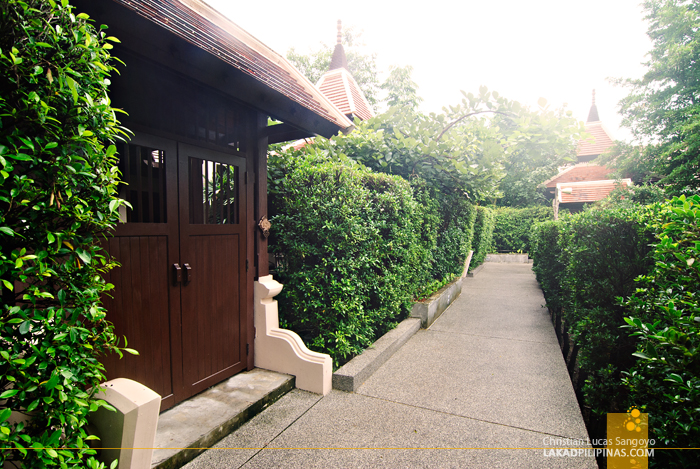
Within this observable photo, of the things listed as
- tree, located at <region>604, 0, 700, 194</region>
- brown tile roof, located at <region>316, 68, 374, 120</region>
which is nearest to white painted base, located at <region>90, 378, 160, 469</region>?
brown tile roof, located at <region>316, 68, 374, 120</region>

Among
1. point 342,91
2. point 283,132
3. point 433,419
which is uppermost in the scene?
point 342,91

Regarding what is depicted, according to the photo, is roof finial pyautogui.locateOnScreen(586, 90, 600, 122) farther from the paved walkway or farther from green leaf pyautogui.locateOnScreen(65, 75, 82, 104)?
green leaf pyautogui.locateOnScreen(65, 75, 82, 104)

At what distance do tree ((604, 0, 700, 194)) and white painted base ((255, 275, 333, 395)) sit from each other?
18.5 metres

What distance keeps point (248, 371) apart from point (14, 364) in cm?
273

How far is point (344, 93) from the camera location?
14438mm

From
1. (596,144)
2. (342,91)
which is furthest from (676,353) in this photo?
(596,144)

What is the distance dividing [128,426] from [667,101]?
2598 centimetres

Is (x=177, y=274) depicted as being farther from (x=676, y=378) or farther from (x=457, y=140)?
(x=457, y=140)

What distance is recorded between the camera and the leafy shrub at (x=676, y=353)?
1.88 m

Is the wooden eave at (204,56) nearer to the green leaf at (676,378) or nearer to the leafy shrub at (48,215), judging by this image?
the leafy shrub at (48,215)

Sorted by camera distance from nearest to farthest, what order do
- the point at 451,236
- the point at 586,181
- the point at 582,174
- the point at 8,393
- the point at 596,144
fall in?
the point at 8,393 → the point at 451,236 → the point at 586,181 → the point at 582,174 → the point at 596,144

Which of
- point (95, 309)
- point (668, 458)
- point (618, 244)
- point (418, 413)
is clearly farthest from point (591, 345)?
point (95, 309)

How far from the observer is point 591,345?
376 centimetres

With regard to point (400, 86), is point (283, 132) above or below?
below
